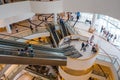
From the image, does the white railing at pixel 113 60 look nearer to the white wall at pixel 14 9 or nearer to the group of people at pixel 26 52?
the group of people at pixel 26 52

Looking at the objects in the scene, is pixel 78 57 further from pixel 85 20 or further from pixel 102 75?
pixel 85 20

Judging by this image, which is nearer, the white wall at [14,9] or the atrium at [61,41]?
the atrium at [61,41]

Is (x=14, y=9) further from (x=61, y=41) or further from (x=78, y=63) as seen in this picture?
(x=78, y=63)

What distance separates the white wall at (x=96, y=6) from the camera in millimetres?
5354

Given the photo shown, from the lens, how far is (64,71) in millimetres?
11484

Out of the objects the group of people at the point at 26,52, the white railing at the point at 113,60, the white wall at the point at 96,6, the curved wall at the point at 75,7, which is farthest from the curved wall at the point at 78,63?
the white wall at the point at 96,6

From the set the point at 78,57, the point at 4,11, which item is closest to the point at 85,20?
the point at 78,57

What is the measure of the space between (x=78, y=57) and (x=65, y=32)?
15.5ft

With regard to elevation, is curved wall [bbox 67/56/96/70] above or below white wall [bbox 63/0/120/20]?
below

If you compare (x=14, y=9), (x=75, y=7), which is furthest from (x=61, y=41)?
(x=75, y=7)

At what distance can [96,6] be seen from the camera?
18.9 feet

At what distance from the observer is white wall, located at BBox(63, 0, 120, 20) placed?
535 centimetres

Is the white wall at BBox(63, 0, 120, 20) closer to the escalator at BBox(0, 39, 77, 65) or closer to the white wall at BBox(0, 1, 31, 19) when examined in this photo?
the white wall at BBox(0, 1, 31, 19)

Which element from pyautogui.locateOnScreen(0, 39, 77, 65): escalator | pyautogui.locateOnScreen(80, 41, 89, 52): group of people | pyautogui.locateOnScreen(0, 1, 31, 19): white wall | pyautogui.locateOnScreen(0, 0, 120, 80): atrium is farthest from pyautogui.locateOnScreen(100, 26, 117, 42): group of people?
pyautogui.locateOnScreen(0, 1, 31, 19): white wall
